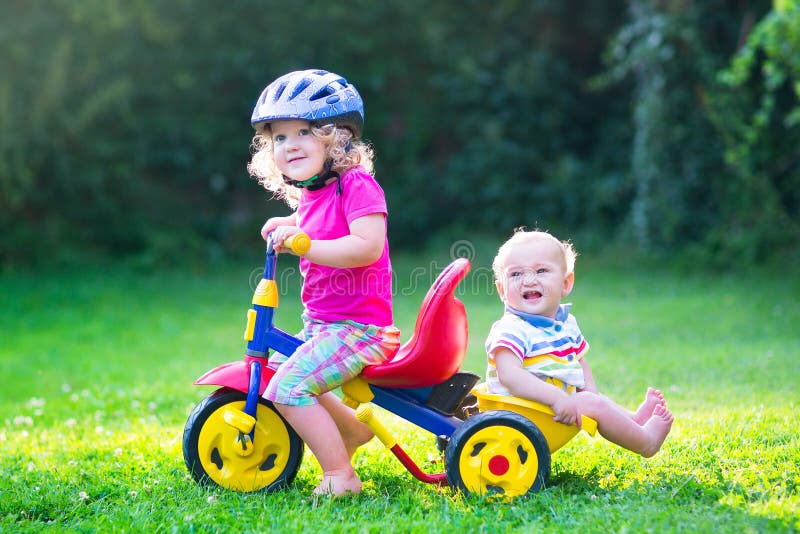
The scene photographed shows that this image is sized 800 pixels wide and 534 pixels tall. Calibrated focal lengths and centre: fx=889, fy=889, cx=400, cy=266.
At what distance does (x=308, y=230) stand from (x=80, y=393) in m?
3.15

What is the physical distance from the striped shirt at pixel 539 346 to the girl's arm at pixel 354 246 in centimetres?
54

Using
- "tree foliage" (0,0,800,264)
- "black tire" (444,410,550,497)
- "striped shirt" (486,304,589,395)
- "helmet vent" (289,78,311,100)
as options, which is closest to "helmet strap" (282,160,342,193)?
"helmet vent" (289,78,311,100)

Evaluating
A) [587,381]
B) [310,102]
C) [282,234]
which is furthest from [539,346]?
[310,102]

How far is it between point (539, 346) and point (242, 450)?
124 centimetres

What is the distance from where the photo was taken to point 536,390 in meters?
3.31

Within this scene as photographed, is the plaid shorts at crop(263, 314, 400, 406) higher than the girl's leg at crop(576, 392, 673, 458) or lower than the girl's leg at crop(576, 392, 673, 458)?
higher

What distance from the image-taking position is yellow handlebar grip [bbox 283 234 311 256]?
3252 millimetres

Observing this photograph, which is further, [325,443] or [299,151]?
[299,151]

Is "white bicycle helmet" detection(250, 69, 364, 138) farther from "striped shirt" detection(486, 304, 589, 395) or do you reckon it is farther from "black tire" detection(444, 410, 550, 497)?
"black tire" detection(444, 410, 550, 497)

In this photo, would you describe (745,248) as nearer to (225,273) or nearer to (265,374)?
(225,273)

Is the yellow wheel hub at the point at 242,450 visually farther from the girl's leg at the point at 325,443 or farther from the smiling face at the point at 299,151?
the smiling face at the point at 299,151

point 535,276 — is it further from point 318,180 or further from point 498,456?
point 318,180

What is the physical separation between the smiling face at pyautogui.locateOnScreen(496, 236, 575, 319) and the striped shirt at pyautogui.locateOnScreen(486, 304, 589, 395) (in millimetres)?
45

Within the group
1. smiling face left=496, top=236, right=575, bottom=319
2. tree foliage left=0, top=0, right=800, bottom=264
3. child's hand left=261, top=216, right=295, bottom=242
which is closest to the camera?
smiling face left=496, top=236, right=575, bottom=319
